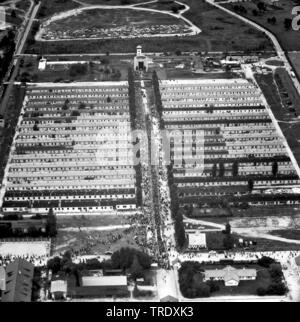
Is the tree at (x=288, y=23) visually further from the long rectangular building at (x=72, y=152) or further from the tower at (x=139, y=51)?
the long rectangular building at (x=72, y=152)

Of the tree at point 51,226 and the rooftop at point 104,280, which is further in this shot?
the tree at point 51,226

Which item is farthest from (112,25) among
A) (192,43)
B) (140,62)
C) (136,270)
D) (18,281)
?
(18,281)

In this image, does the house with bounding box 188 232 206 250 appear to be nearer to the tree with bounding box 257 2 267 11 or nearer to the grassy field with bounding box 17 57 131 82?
the grassy field with bounding box 17 57 131 82

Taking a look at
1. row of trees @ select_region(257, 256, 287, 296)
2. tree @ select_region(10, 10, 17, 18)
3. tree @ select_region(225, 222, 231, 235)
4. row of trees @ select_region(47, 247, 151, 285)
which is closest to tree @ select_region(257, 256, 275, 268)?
row of trees @ select_region(257, 256, 287, 296)

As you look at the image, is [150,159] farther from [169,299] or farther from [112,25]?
[112,25]

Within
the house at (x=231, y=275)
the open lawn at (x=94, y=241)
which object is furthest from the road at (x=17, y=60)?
the house at (x=231, y=275)
